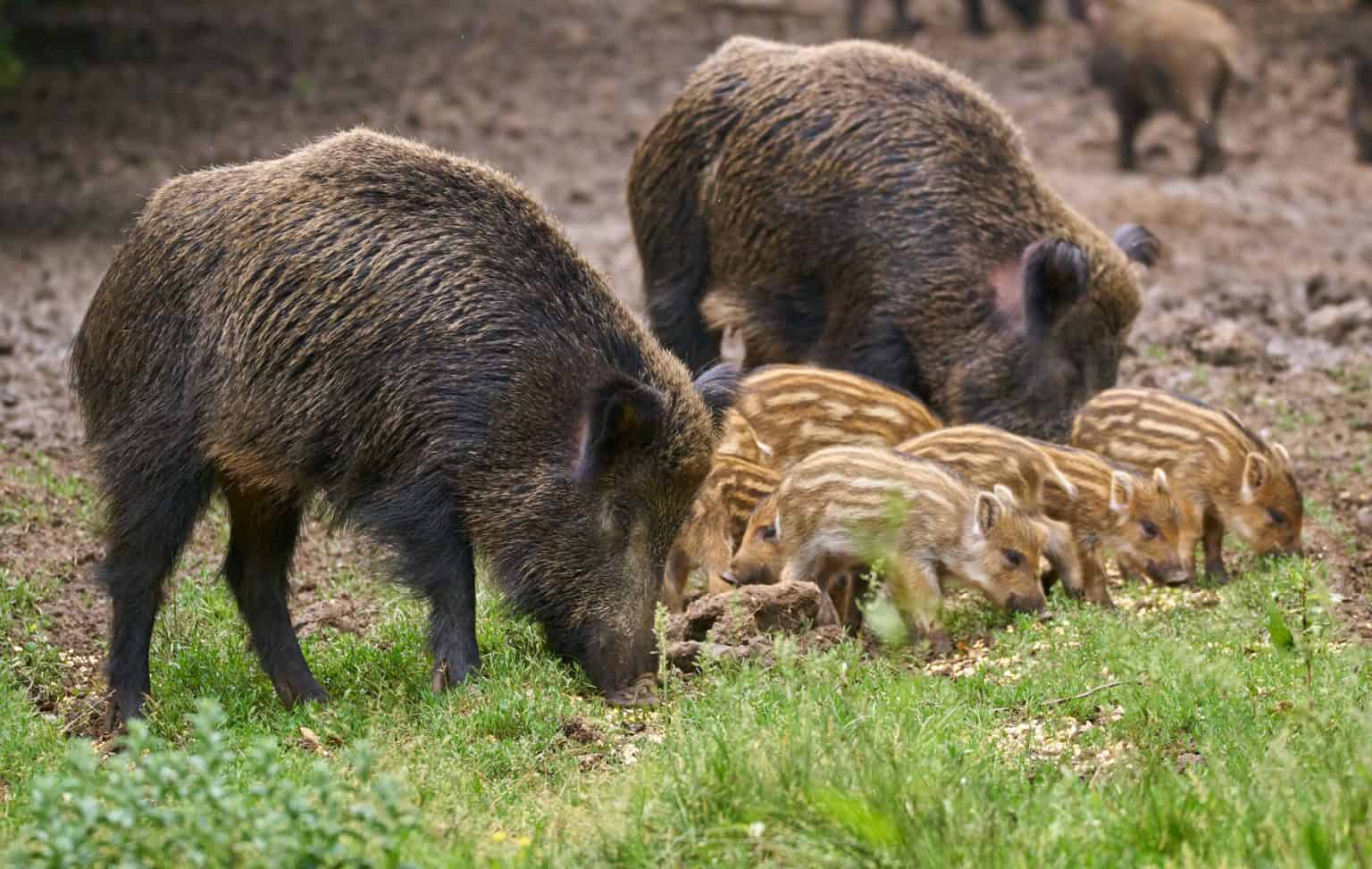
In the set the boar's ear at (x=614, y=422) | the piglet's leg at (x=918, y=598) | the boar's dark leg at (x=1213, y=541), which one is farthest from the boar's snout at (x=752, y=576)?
the boar's dark leg at (x=1213, y=541)

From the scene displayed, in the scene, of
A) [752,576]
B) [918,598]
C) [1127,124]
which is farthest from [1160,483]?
[1127,124]

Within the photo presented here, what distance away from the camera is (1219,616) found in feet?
19.7

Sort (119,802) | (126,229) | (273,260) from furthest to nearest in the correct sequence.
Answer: (126,229) → (273,260) → (119,802)

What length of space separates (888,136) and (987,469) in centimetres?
156

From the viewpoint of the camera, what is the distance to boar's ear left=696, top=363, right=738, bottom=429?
5.95 m

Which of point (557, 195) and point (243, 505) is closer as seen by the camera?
point (243, 505)

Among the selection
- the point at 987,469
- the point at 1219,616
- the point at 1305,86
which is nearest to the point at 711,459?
the point at 987,469

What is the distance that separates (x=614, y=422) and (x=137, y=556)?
154 cm

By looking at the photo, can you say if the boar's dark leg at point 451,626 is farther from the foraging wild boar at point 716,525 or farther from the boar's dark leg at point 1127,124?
the boar's dark leg at point 1127,124

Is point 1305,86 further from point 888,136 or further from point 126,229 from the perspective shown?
point 126,229

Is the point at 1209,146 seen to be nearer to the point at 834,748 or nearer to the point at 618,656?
the point at 618,656

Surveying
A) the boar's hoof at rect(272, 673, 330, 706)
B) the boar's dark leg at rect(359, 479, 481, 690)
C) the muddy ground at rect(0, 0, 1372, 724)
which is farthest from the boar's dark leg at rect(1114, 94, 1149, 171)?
the boar's hoof at rect(272, 673, 330, 706)

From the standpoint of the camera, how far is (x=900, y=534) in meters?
6.24

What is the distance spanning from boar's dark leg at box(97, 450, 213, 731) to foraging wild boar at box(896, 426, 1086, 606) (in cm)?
262
